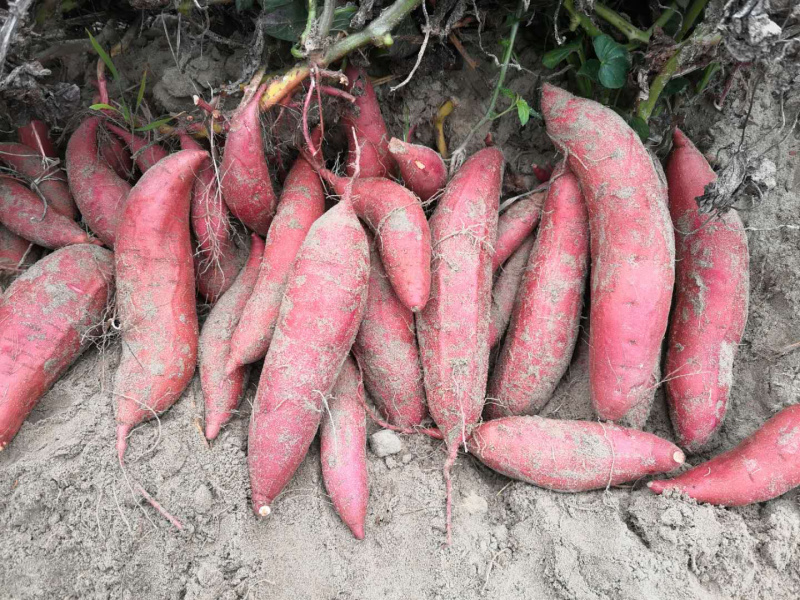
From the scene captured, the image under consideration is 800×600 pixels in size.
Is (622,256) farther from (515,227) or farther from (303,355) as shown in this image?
(303,355)

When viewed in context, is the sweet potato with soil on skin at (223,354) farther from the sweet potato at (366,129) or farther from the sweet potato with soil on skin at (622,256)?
the sweet potato with soil on skin at (622,256)

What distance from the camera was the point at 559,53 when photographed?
1573mm

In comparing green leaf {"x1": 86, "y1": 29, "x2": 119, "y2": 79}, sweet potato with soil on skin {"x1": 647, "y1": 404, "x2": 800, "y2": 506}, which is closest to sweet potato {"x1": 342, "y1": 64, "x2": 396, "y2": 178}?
green leaf {"x1": 86, "y1": 29, "x2": 119, "y2": 79}

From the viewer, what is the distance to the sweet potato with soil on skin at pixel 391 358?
1.45m

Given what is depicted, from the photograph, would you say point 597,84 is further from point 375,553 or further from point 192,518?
point 192,518

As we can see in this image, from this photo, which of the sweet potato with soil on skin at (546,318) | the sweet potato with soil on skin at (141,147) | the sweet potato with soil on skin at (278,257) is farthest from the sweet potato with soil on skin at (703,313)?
the sweet potato with soil on skin at (141,147)

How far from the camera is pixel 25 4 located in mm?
1216

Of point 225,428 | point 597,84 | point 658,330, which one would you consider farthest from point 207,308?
point 597,84

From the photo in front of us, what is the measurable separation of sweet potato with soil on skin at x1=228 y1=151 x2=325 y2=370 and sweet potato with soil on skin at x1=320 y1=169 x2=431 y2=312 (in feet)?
0.31

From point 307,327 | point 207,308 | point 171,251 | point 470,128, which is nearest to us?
point 307,327

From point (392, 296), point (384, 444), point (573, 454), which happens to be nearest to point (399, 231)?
point (392, 296)

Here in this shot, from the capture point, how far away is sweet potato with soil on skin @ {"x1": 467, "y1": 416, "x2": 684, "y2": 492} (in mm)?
1346

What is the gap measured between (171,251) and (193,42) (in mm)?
637

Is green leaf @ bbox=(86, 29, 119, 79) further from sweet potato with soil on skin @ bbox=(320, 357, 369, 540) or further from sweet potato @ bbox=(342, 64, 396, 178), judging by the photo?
sweet potato with soil on skin @ bbox=(320, 357, 369, 540)
